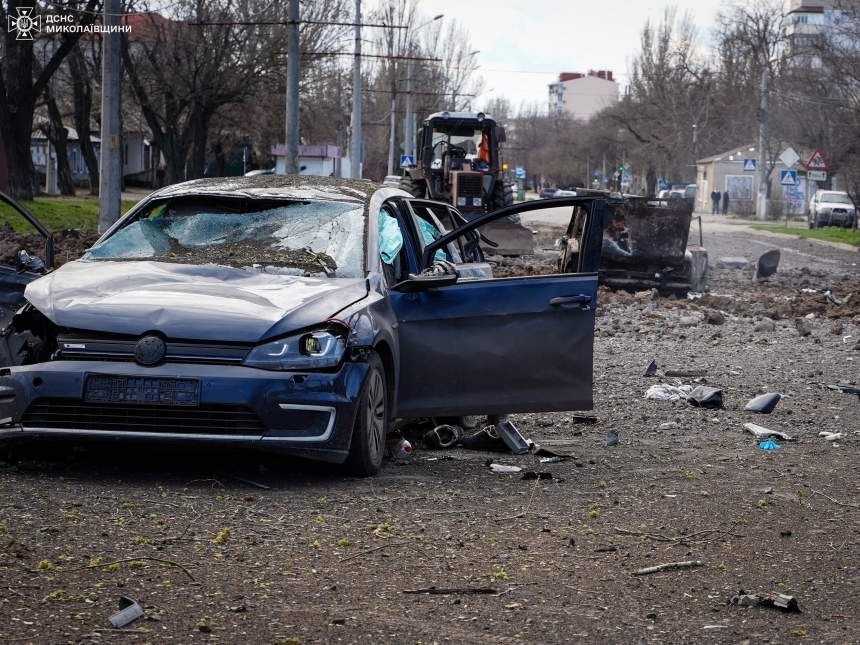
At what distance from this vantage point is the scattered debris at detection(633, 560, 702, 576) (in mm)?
4566

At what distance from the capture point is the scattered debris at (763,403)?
8758 mm

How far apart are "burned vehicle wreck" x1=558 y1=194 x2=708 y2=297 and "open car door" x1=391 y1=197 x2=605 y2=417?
12390 millimetres

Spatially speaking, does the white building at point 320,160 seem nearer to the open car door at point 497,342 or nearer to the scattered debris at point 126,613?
the open car door at point 497,342

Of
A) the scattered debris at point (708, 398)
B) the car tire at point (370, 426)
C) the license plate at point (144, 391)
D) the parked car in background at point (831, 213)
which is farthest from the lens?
the parked car in background at point (831, 213)

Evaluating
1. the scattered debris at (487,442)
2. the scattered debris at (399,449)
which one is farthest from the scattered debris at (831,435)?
the scattered debris at (399,449)

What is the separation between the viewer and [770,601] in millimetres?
4188

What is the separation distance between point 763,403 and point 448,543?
15.2 feet

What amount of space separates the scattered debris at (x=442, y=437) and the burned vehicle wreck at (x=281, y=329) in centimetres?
66

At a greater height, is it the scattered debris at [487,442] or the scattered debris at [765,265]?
the scattered debris at [765,265]

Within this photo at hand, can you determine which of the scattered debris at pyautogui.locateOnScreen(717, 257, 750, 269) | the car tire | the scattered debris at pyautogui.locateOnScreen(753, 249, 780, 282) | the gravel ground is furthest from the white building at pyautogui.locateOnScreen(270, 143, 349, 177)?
the car tire

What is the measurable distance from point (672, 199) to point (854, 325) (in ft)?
14.0

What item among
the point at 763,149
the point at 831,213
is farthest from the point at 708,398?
the point at 763,149

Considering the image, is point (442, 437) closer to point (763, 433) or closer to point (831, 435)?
point (763, 433)

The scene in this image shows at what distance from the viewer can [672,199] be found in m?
18.9
